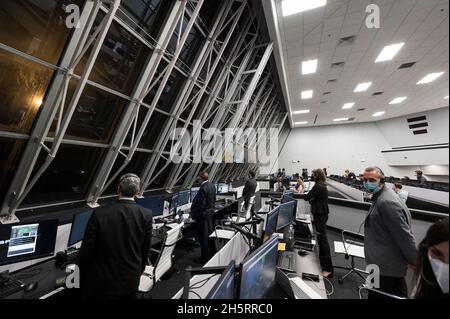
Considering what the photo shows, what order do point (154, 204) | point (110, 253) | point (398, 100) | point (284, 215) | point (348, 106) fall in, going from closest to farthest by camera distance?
1. point (110, 253)
2. point (284, 215)
3. point (154, 204)
4. point (398, 100)
5. point (348, 106)

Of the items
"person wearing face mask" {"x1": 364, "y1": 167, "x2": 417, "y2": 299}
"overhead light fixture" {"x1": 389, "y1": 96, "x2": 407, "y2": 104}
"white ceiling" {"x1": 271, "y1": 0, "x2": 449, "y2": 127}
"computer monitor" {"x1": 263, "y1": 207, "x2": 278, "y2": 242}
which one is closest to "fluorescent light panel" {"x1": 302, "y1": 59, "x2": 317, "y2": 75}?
"white ceiling" {"x1": 271, "y1": 0, "x2": 449, "y2": 127}

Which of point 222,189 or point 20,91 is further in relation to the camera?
point 222,189

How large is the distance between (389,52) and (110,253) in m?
7.82

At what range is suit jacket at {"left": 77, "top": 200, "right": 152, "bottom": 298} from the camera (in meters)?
1.48

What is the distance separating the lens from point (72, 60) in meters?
2.63

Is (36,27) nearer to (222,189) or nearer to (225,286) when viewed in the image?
(225,286)

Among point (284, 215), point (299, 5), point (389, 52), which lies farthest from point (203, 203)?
point (389, 52)

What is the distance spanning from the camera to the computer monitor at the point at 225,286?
0.83m

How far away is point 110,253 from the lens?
4.91 ft

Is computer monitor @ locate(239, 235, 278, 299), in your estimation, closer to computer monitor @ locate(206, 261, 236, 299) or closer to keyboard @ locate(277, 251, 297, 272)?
computer monitor @ locate(206, 261, 236, 299)

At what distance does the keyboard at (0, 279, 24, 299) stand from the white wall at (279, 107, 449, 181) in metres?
11.7

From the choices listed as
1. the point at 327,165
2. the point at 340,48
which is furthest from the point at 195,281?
the point at 327,165

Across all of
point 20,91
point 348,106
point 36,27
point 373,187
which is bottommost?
point 20,91

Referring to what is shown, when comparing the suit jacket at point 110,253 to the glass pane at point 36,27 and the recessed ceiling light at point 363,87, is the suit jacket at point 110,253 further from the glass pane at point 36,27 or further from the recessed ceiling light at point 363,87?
the recessed ceiling light at point 363,87
